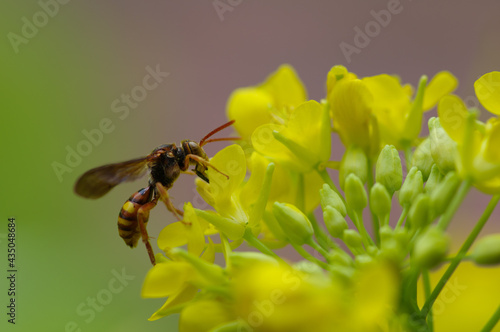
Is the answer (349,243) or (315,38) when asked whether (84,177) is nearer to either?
(349,243)

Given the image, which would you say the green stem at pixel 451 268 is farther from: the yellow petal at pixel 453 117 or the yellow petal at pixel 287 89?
the yellow petal at pixel 287 89

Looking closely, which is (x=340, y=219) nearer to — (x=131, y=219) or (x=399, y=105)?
(x=399, y=105)

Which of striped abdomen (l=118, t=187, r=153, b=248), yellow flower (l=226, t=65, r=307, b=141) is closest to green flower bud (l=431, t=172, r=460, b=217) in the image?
yellow flower (l=226, t=65, r=307, b=141)

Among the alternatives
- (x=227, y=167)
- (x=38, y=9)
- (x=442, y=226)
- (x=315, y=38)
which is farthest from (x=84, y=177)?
(x=315, y=38)

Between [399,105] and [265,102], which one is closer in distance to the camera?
[399,105]

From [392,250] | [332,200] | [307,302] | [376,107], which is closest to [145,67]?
[376,107]

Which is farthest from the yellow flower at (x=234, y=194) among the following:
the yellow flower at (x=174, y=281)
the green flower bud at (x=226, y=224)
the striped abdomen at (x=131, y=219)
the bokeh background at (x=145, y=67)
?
the bokeh background at (x=145, y=67)
